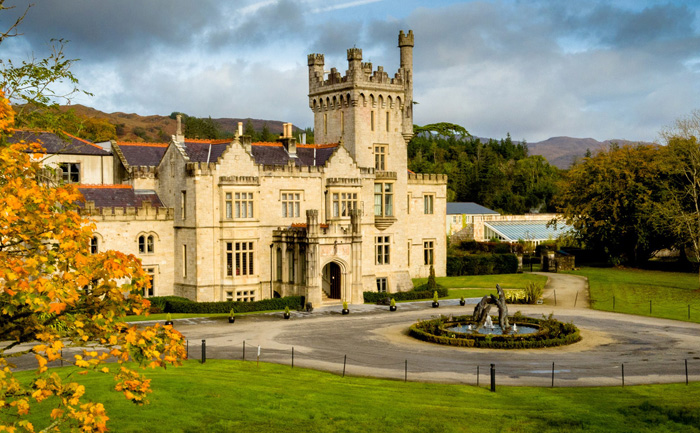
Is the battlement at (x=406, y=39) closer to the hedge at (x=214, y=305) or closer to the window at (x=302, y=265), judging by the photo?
the window at (x=302, y=265)

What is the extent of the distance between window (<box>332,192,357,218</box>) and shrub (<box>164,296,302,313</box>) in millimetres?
8725

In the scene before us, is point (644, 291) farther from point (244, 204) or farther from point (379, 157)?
point (244, 204)

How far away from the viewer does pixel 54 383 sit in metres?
12.0

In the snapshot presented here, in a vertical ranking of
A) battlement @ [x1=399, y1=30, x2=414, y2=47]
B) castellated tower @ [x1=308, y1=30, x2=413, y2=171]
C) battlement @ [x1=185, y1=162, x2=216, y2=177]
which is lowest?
battlement @ [x1=185, y1=162, x2=216, y2=177]

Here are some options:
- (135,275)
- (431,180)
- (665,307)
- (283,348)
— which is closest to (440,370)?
(283,348)

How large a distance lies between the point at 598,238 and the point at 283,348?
155 ft

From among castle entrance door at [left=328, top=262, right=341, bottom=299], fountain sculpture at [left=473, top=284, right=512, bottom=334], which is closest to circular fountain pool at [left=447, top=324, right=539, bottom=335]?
fountain sculpture at [left=473, top=284, right=512, bottom=334]

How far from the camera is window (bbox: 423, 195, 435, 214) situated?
65438 mm

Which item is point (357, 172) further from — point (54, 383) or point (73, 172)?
point (54, 383)

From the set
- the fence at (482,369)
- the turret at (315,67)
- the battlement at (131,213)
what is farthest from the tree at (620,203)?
the battlement at (131,213)

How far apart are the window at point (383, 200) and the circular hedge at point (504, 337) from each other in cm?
1760

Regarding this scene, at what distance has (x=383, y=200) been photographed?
5869 cm

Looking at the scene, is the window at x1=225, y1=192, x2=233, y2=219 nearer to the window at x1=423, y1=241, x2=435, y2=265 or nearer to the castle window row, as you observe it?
the castle window row

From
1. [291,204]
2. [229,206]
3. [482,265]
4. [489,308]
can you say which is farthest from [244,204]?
[482,265]
